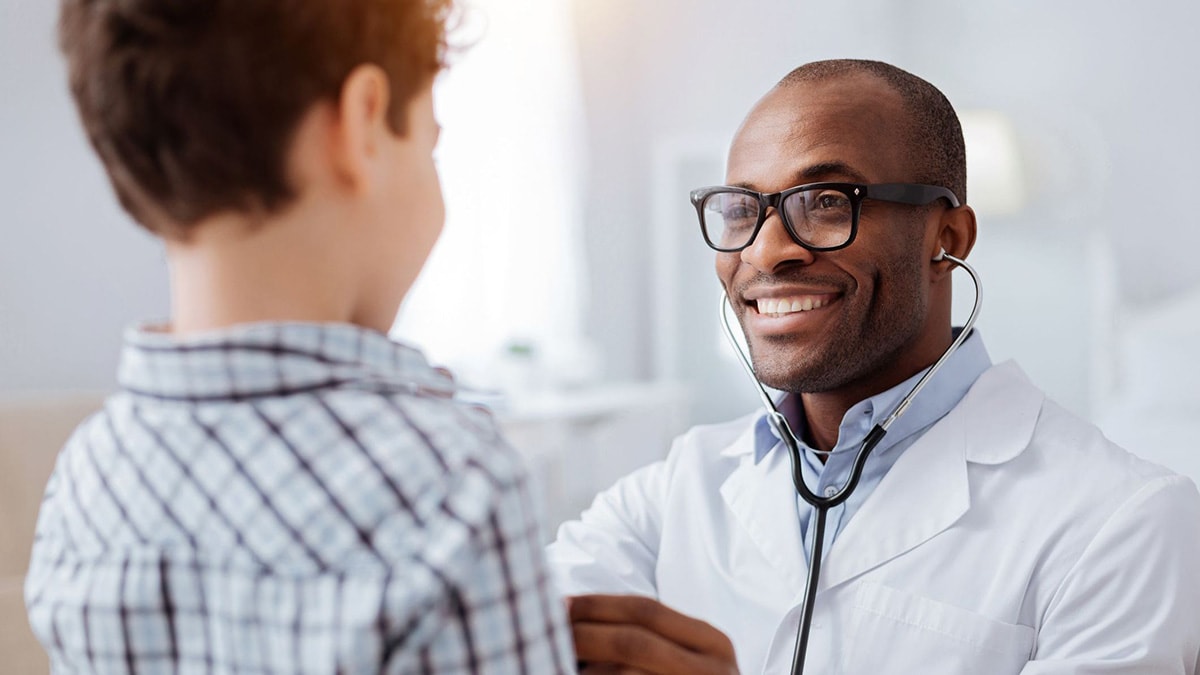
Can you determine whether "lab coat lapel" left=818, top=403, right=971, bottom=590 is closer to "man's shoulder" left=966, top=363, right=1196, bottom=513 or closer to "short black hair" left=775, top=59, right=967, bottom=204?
"man's shoulder" left=966, top=363, right=1196, bottom=513

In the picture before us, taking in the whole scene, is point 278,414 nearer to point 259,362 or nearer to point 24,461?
point 259,362

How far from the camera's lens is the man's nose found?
119cm

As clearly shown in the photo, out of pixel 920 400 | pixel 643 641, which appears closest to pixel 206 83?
pixel 643 641

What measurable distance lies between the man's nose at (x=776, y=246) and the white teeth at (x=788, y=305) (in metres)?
0.04

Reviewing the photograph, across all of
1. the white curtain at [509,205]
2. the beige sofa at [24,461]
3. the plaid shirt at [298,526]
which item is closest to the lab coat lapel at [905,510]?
the plaid shirt at [298,526]

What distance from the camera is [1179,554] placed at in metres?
1.01

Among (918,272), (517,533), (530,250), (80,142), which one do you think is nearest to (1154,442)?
(918,272)

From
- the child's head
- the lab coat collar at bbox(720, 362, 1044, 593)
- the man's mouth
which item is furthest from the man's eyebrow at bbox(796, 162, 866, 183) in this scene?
the child's head

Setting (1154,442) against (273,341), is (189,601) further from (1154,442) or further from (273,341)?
(1154,442)

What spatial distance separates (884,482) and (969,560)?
0.39 feet

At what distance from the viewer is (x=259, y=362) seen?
54 centimetres

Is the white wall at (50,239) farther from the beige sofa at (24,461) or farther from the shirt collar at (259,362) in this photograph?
the shirt collar at (259,362)

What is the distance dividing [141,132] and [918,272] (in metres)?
0.90

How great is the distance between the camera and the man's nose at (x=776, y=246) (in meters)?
1.19
